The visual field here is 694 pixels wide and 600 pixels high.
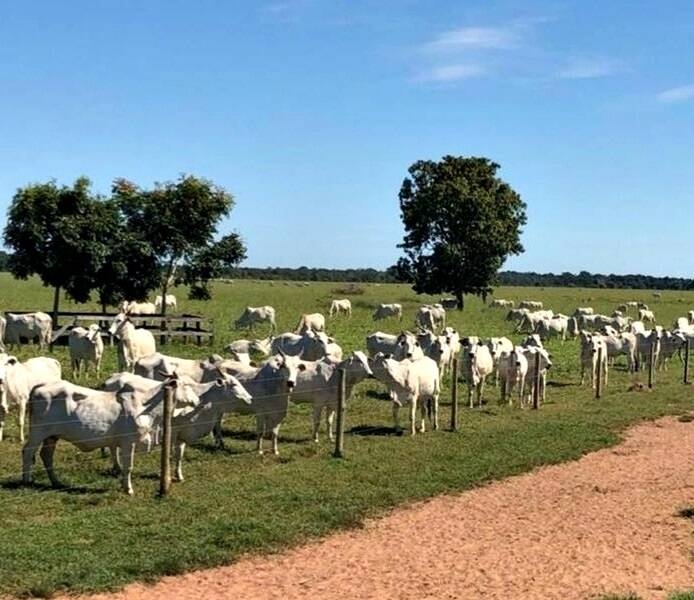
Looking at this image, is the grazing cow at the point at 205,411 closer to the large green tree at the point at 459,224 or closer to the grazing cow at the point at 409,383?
the grazing cow at the point at 409,383

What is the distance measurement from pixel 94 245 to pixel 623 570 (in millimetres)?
27959

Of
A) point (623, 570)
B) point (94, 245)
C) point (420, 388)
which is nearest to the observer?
point (623, 570)

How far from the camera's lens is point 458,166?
6744 centimetres

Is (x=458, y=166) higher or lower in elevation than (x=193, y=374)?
higher

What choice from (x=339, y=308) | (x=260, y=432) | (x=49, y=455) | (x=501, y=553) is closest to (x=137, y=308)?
(x=339, y=308)

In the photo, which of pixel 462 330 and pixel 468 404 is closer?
pixel 468 404

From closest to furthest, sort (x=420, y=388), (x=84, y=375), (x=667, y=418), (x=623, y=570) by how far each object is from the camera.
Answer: (x=623, y=570), (x=420, y=388), (x=667, y=418), (x=84, y=375)

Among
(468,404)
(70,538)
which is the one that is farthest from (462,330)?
(70,538)

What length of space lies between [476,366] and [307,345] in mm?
4542

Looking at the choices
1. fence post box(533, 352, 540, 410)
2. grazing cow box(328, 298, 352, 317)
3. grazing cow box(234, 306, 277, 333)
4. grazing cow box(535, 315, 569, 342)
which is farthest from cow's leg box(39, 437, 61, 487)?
grazing cow box(328, 298, 352, 317)

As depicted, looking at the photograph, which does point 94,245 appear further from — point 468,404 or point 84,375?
point 468,404

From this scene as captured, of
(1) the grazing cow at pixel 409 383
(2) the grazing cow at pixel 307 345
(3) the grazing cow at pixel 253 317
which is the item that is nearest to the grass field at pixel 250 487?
(1) the grazing cow at pixel 409 383

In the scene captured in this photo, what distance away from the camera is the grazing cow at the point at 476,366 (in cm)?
2278

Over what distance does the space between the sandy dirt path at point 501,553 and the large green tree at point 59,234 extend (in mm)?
24042
